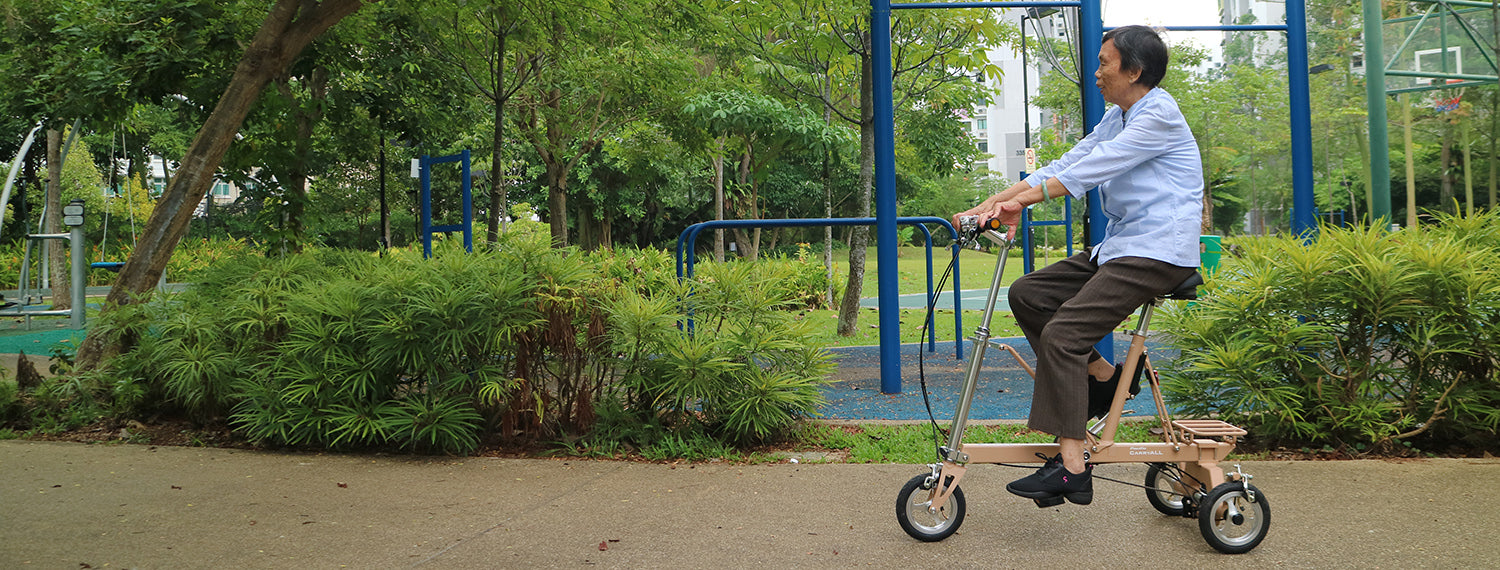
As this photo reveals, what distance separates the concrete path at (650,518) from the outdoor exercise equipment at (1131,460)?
0.09 m

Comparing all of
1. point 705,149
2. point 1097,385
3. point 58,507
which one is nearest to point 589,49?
point 705,149

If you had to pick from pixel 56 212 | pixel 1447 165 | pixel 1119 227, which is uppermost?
pixel 56 212

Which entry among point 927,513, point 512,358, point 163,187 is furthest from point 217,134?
point 163,187

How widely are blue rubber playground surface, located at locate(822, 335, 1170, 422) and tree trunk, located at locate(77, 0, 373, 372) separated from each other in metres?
3.91

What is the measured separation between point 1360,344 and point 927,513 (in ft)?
8.27

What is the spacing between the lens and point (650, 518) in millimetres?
3947

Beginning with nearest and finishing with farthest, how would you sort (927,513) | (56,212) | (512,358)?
(927,513)
(512,358)
(56,212)

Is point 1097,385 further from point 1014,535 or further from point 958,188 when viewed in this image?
point 958,188

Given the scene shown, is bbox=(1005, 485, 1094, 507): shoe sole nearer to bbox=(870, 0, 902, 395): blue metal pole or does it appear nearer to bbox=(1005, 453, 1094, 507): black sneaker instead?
bbox=(1005, 453, 1094, 507): black sneaker

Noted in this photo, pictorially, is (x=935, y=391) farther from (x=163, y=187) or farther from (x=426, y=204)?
(x=163, y=187)

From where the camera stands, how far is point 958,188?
160 ft

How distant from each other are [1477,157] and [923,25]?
19.5 feet

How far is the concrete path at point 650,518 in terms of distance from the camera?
3.44 m

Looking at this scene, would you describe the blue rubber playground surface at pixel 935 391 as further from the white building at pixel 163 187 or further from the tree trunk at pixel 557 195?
the white building at pixel 163 187
